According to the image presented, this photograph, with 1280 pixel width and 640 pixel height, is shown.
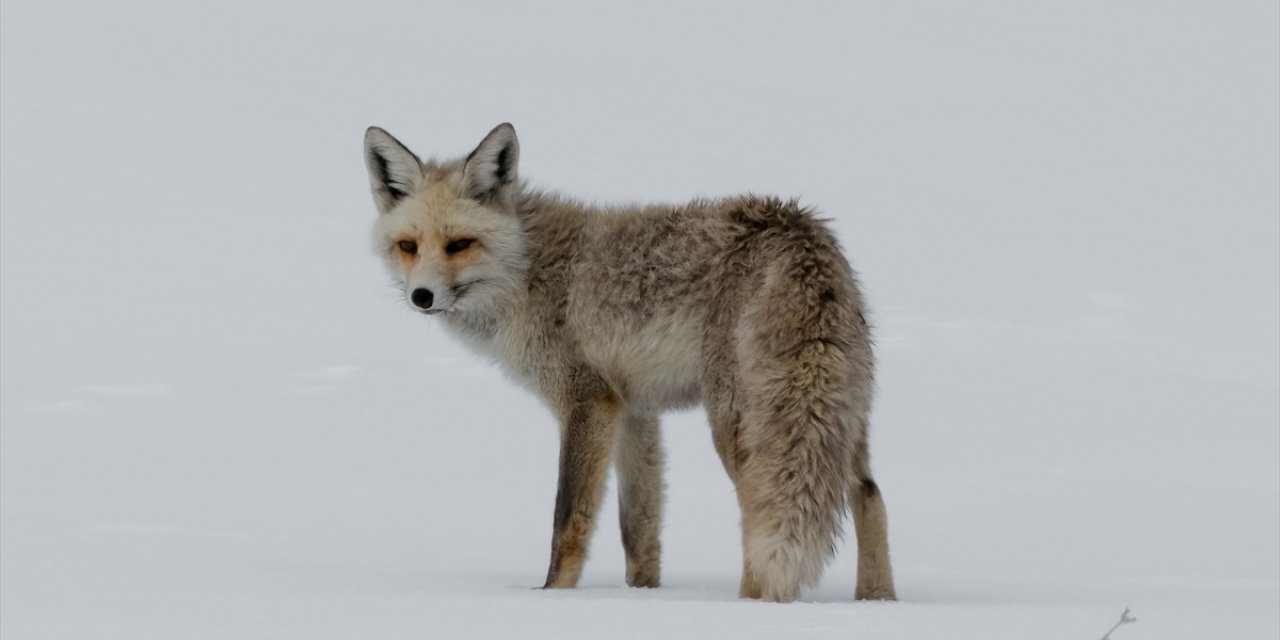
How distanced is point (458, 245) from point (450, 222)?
0.10 meters

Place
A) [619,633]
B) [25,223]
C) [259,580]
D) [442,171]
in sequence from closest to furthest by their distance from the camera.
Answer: [619,633] < [259,580] < [442,171] < [25,223]

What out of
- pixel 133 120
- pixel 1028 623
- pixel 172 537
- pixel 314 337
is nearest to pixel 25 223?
pixel 314 337

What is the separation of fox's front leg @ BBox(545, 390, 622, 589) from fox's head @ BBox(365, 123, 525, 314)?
617mm

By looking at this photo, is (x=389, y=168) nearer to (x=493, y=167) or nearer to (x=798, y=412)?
(x=493, y=167)

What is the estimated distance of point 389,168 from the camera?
20.6ft

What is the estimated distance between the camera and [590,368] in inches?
233

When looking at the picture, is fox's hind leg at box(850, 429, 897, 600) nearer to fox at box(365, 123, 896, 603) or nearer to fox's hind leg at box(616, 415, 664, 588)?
fox at box(365, 123, 896, 603)

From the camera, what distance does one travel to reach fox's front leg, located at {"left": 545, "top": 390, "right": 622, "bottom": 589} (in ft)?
19.1

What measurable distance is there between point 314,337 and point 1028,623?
7.62 metres

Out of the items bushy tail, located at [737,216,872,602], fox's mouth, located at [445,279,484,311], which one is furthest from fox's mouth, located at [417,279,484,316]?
bushy tail, located at [737,216,872,602]

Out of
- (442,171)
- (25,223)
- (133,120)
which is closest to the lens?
(442,171)

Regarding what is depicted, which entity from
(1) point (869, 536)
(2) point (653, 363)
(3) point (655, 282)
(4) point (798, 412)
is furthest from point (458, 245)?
(1) point (869, 536)

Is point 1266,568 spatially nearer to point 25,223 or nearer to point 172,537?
point 172,537

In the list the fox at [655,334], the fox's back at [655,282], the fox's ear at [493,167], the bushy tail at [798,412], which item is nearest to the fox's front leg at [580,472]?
the fox at [655,334]
